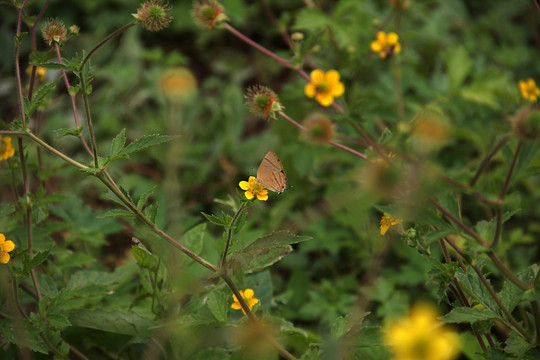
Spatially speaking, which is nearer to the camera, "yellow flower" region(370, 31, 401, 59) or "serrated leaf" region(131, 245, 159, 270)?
"serrated leaf" region(131, 245, 159, 270)

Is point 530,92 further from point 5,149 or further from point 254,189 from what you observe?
point 5,149

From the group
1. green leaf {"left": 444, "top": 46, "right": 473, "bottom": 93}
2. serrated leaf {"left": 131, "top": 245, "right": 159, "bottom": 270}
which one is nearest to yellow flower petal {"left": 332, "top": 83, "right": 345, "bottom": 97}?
serrated leaf {"left": 131, "top": 245, "right": 159, "bottom": 270}

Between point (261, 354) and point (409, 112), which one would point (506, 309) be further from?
point (409, 112)

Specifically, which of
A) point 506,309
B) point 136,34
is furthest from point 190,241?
point 136,34

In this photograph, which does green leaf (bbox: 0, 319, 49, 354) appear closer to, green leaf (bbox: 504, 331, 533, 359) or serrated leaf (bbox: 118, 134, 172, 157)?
serrated leaf (bbox: 118, 134, 172, 157)

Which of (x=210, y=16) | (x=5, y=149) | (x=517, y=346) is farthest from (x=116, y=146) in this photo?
(x=517, y=346)
